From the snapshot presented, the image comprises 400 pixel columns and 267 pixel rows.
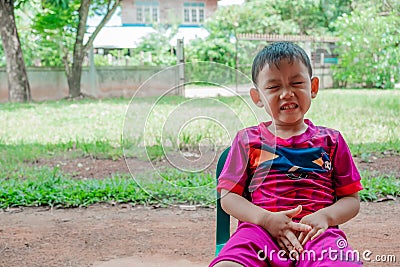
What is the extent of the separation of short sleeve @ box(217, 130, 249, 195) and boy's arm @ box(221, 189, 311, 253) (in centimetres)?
6

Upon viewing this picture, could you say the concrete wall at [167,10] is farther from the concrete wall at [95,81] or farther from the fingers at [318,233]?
the fingers at [318,233]

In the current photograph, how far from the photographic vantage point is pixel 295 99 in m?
1.62

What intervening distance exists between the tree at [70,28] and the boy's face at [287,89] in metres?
8.90

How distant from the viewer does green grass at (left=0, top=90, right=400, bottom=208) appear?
196cm

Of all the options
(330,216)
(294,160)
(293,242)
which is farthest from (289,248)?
(294,160)

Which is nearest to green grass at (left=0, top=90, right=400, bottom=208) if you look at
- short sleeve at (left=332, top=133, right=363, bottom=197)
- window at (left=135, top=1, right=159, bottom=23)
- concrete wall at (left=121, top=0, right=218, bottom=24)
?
short sleeve at (left=332, top=133, right=363, bottom=197)

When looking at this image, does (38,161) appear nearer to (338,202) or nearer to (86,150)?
(86,150)

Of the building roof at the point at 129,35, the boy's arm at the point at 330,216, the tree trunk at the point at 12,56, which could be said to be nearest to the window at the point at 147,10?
the building roof at the point at 129,35

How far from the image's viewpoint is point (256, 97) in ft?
5.63

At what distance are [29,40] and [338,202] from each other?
11548 mm

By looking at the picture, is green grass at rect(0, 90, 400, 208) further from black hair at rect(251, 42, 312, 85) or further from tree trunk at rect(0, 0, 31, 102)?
tree trunk at rect(0, 0, 31, 102)

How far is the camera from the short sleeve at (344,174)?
159cm

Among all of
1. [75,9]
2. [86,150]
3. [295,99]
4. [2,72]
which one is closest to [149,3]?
[75,9]

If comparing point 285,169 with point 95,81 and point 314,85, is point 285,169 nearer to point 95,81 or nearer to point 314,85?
point 314,85
